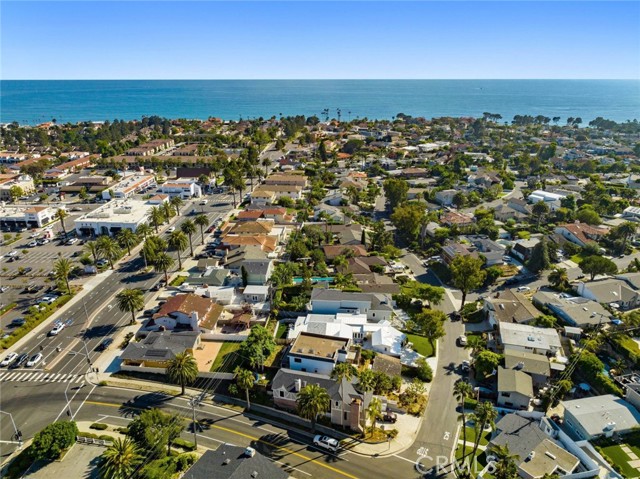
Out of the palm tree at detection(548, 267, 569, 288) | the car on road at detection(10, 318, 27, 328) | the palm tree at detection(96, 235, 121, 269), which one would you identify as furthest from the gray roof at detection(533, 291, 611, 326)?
the car on road at detection(10, 318, 27, 328)

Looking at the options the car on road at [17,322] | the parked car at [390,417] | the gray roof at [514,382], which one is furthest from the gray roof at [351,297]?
the car on road at [17,322]

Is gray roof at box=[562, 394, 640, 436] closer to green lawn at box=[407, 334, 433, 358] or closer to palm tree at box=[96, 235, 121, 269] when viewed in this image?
green lawn at box=[407, 334, 433, 358]

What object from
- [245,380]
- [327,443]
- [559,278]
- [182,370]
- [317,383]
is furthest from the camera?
[559,278]

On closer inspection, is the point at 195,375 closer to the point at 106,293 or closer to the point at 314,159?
the point at 106,293

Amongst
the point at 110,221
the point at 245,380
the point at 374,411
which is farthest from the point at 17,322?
the point at 374,411

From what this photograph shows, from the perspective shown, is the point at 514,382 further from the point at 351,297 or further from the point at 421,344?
the point at 351,297

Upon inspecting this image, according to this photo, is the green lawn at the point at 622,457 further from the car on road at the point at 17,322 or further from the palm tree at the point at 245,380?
the car on road at the point at 17,322

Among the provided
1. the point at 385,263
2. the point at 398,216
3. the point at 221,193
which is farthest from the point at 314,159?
the point at 385,263
